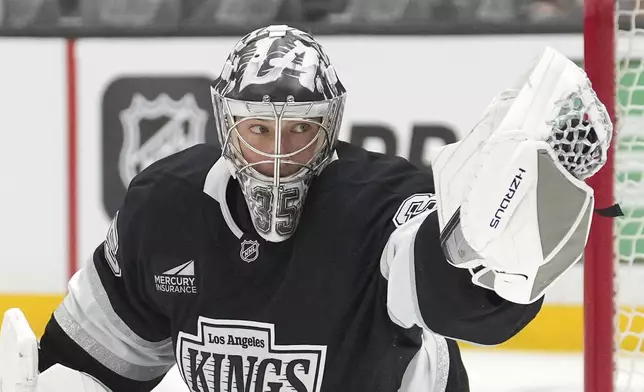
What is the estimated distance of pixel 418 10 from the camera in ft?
10.3

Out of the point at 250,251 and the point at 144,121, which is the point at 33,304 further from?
the point at 250,251

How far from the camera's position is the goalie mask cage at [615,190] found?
170cm

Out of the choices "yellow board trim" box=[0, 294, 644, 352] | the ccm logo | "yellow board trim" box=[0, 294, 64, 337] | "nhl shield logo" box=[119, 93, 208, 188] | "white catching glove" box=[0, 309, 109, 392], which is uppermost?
"nhl shield logo" box=[119, 93, 208, 188]

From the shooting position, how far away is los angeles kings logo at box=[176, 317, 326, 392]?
162cm

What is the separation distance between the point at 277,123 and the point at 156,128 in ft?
5.70

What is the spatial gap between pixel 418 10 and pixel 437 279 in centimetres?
195

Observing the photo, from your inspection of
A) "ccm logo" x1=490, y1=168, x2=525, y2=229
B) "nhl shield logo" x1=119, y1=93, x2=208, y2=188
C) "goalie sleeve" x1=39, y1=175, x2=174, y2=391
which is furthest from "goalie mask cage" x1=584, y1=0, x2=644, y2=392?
"nhl shield logo" x1=119, y1=93, x2=208, y2=188

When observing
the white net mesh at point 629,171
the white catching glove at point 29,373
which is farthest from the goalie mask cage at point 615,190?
the white catching glove at point 29,373

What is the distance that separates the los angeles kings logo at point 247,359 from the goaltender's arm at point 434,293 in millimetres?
194

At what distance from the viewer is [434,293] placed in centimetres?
133

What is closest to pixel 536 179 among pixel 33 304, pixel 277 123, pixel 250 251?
pixel 277 123

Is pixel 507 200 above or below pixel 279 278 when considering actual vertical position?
above

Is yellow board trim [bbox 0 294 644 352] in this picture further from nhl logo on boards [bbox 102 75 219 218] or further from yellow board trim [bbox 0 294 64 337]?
yellow board trim [bbox 0 294 64 337]

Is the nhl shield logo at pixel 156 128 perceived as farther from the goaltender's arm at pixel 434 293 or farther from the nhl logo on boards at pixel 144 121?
the goaltender's arm at pixel 434 293
